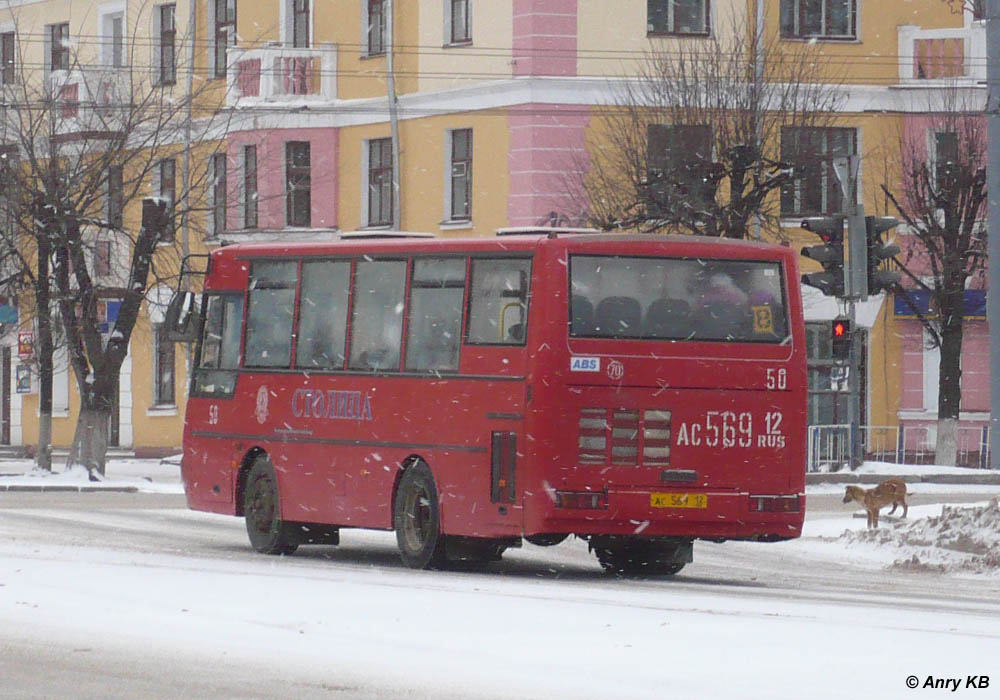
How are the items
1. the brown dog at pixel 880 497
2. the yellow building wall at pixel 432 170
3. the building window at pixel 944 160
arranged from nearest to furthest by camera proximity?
the brown dog at pixel 880 497 → the building window at pixel 944 160 → the yellow building wall at pixel 432 170

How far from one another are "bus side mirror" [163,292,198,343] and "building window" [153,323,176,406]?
2899 cm

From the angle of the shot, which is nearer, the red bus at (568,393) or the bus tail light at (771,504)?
the red bus at (568,393)

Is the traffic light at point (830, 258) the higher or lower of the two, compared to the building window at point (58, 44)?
lower

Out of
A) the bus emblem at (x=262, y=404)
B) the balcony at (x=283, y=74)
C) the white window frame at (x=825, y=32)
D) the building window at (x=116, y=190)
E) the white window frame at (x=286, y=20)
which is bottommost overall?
the bus emblem at (x=262, y=404)

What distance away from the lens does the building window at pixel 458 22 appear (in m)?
44.3

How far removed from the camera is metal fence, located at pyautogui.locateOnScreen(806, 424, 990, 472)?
133ft

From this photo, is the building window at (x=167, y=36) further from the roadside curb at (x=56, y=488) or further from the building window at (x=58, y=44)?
the roadside curb at (x=56, y=488)

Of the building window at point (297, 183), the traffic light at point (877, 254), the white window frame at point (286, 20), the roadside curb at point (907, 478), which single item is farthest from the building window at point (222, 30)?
the traffic light at point (877, 254)

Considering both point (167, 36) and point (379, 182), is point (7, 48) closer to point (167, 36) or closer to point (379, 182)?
point (167, 36)

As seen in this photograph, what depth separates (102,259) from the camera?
42844 mm

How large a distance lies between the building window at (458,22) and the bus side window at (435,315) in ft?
80.4

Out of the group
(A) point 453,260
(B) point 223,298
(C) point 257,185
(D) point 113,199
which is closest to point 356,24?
(C) point 257,185

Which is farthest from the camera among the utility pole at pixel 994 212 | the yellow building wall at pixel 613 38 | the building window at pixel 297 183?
the building window at pixel 297 183

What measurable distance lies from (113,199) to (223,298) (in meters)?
17.7
